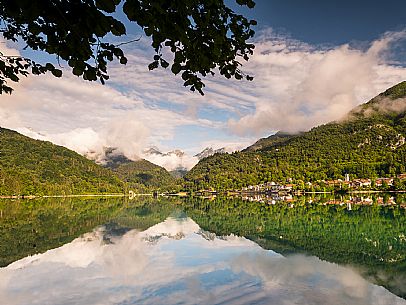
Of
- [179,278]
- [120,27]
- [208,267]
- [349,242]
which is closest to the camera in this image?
[120,27]

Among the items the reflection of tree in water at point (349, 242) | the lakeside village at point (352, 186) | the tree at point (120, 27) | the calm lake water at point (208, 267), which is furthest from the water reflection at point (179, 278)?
the lakeside village at point (352, 186)

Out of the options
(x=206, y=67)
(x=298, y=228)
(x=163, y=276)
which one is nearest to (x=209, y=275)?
(x=163, y=276)

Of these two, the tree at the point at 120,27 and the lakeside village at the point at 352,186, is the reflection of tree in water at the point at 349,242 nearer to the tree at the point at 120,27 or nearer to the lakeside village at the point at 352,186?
the tree at the point at 120,27

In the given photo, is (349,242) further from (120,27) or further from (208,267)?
(120,27)

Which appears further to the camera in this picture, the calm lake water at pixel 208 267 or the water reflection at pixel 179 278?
the calm lake water at pixel 208 267

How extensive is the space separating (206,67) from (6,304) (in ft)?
52.3

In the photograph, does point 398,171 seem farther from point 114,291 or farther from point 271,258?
point 114,291

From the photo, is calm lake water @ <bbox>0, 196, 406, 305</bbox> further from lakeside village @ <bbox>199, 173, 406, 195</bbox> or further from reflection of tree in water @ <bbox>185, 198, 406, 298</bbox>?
lakeside village @ <bbox>199, 173, 406, 195</bbox>

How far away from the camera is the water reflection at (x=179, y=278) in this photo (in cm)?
1602

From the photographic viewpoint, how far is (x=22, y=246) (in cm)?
2962

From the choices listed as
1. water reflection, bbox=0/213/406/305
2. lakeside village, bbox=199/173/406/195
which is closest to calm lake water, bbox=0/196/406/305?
water reflection, bbox=0/213/406/305

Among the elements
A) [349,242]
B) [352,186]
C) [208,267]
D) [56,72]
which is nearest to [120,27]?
[56,72]

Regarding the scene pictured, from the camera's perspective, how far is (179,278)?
65.2 ft

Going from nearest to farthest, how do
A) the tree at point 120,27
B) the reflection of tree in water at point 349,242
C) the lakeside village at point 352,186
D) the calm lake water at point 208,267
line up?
the tree at point 120,27
the calm lake water at point 208,267
the reflection of tree in water at point 349,242
the lakeside village at point 352,186
